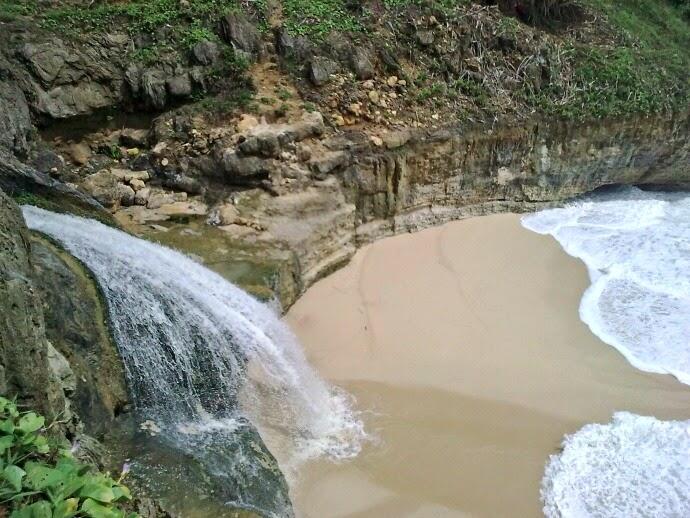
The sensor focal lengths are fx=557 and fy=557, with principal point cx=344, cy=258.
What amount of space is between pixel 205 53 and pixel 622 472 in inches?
327

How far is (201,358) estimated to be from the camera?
5652 mm

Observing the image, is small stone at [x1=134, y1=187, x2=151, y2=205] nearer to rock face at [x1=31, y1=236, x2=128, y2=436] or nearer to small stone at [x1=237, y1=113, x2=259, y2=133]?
small stone at [x1=237, y1=113, x2=259, y2=133]

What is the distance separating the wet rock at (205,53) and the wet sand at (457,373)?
13.3 ft

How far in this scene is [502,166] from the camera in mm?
10508

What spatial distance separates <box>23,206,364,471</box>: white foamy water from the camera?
17.4 feet

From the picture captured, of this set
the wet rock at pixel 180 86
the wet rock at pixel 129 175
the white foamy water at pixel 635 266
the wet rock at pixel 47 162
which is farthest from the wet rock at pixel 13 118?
the white foamy water at pixel 635 266

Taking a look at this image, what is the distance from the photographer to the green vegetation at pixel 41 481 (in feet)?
7.49

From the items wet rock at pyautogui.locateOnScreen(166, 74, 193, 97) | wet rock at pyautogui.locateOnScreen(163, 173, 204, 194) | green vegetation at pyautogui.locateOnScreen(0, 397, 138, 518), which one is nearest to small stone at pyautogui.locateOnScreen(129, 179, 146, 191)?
wet rock at pyautogui.locateOnScreen(163, 173, 204, 194)

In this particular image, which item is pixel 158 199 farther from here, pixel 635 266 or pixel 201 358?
pixel 635 266

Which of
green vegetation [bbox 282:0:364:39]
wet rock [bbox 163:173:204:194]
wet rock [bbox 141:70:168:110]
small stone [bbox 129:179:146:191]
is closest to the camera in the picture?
small stone [bbox 129:179:146:191]

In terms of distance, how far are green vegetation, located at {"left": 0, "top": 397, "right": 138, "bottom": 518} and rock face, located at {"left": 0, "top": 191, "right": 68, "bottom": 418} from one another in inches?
18.0

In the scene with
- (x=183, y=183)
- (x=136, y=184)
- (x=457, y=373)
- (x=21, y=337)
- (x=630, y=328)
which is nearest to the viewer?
(x=21, y=337)

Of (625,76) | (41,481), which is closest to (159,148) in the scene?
(41,481)

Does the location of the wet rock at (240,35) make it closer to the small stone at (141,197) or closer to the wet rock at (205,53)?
the wet rock at (205,53)
